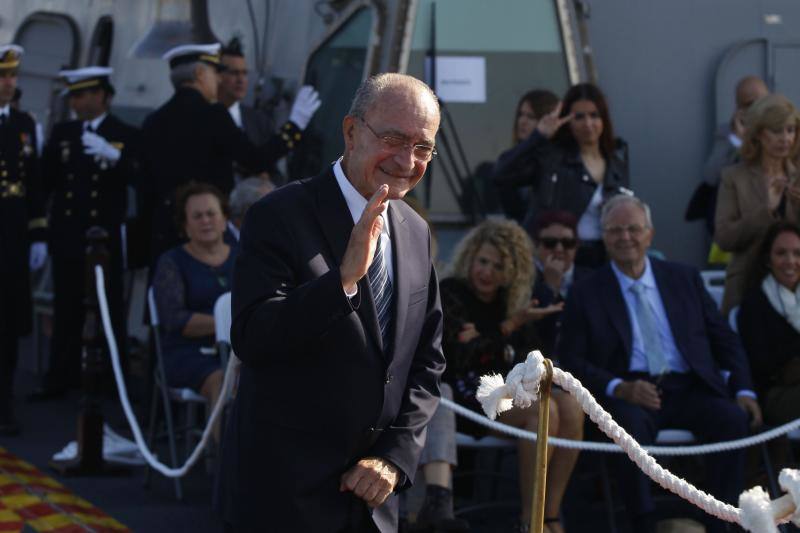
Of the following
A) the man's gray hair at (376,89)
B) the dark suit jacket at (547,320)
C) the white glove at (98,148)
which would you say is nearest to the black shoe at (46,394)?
the white glove at (98,148)

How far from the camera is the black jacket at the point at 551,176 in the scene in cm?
806

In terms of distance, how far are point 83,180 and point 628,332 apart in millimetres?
4249

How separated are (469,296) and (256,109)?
3.69 m

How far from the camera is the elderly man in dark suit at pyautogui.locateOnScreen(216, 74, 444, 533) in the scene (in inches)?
135

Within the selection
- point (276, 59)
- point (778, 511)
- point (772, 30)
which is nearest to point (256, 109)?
point (276, 59)

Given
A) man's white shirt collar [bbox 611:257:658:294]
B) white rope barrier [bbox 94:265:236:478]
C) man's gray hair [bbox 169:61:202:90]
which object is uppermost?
man's gray hair [bbox 169:61:202:90]

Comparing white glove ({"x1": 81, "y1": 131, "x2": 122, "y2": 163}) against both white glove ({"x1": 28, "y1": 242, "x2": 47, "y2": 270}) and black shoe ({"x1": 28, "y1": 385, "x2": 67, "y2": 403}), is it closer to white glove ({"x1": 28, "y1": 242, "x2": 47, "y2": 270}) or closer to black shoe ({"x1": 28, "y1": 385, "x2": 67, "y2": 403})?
white glove ({"x1": 28, "y1": 242, "x2": 47, "y2": 270})

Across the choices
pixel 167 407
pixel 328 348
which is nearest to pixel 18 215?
pixel 167 407

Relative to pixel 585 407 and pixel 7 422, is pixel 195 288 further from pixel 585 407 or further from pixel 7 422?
pixel 585 407

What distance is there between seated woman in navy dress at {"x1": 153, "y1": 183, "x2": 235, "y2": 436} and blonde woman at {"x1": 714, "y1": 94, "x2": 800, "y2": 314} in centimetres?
258

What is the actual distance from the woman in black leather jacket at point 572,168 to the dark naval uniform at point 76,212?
270 centimetres

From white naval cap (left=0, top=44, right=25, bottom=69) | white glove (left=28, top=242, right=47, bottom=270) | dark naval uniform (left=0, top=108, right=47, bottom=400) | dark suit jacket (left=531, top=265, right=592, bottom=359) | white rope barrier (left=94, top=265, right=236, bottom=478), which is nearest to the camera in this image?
white rope barrier (left=94, top=265, right=236, bottom=478)

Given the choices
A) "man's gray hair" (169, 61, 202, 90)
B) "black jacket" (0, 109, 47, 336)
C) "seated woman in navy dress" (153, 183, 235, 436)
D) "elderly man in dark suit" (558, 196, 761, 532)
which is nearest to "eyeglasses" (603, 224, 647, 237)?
"elderly man in dark suit" (558, 196, 761, 532)

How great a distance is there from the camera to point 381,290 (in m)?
3.55
